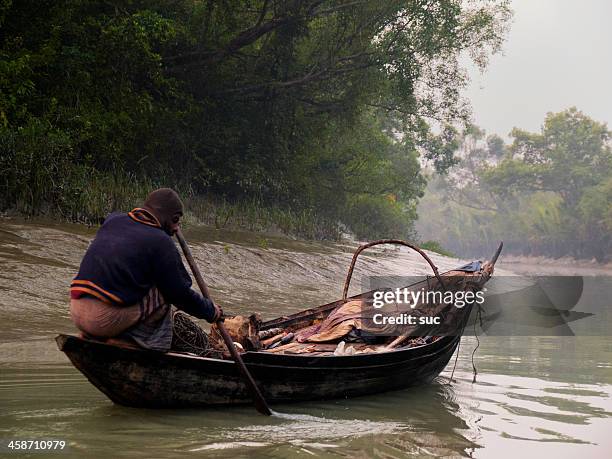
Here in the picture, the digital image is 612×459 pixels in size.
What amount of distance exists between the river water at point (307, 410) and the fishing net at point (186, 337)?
454 mm

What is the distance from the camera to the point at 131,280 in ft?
15.6

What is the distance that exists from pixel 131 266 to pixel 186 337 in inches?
36.7

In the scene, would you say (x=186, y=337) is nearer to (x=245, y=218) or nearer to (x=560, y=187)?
(x=245, y=218)

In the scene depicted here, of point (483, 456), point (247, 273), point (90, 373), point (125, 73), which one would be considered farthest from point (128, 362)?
point (125, 73)

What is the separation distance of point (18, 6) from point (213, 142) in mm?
8489

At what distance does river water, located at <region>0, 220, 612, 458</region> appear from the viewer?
4.66 m

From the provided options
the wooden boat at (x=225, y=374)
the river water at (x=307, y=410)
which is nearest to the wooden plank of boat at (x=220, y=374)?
the wooden boat at (x=225, y=374)

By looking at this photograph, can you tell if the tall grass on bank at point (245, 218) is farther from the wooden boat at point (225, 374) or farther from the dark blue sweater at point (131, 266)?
the dark blue sweater at point (131, 266)

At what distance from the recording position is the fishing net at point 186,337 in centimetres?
539

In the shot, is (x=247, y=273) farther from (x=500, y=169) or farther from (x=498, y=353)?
(x=500, y=169)

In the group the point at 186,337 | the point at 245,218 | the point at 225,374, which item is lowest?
the point at 225,374

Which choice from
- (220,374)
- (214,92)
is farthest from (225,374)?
(214,92)

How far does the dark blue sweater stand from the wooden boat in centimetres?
34

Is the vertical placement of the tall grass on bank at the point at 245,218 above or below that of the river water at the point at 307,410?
above
